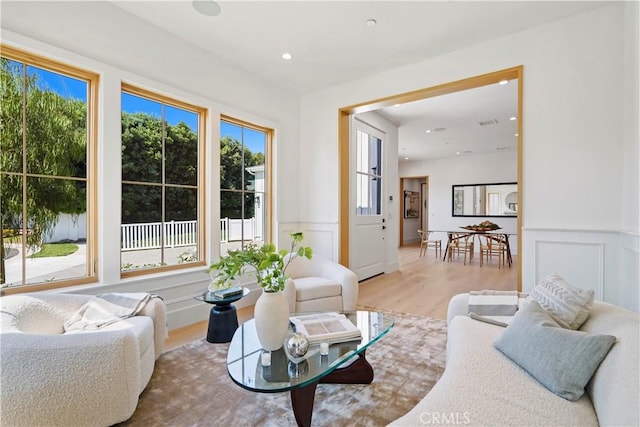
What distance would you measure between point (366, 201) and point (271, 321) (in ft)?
12.2

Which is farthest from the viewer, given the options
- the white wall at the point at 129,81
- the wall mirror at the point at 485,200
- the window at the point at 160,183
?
the wall mirror at the point at 485,200

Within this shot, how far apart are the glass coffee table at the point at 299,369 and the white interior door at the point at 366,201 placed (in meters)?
2.59

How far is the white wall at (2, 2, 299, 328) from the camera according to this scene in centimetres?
231

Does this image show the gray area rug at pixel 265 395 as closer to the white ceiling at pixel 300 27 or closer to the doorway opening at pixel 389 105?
the doorway opening at pixel 389 105

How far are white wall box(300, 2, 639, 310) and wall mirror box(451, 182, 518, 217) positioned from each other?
6.38 metres

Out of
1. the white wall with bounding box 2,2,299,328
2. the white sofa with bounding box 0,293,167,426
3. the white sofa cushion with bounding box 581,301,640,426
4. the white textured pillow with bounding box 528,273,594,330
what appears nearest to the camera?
the white sofa cushion with bounding box 581,301,640,426

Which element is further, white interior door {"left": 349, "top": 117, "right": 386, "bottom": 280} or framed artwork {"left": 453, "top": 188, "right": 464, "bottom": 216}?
framed artwork {"left": 453, "top": 188, "right": 464, "bottom": 216}

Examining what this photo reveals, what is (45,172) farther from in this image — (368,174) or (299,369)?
(368,174)

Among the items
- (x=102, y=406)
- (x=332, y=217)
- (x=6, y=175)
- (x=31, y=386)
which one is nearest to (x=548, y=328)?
(x=102, y=406)

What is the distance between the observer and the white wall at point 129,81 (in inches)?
91.1

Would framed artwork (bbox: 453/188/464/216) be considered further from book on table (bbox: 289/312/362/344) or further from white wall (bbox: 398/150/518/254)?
book on table (bbox: 289/312/362/344)

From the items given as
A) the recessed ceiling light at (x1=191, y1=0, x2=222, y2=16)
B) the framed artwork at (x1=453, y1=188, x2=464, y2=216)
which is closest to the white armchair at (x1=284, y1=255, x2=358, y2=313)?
the recessed ceiling light at (x1=191, y1=0, x2=222, y2=16)

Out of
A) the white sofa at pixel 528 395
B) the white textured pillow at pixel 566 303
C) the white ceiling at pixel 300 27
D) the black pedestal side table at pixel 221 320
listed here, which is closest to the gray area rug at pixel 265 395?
the black pedestal side table at pixel 221 320

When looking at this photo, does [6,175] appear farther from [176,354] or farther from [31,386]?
[176,354]
